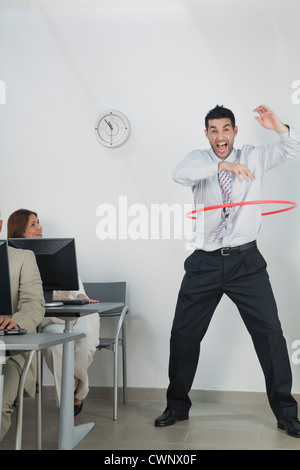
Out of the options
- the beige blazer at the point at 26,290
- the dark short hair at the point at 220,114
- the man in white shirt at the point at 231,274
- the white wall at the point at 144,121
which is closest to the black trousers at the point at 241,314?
the man in white shirt at the point at 231,274

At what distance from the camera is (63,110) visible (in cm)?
484

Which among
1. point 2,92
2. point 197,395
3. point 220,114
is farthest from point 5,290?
point 2,92

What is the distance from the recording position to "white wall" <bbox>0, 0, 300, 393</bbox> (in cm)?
449

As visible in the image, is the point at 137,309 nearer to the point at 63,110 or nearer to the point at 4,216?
the point at 4,216

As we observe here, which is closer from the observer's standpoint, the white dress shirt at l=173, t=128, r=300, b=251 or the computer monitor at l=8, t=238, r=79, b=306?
the computer monitor at l=8, t=238, r=79, b=306

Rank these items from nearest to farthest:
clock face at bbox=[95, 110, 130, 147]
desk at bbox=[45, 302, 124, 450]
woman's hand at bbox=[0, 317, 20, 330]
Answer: woman's hand at bbox=[0, 317, 20, 330] < desk at bbox=[45, 302, 124, 450] < clock face at bbox=[95, 110, 130, 147]

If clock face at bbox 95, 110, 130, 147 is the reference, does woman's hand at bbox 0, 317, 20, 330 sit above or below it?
below

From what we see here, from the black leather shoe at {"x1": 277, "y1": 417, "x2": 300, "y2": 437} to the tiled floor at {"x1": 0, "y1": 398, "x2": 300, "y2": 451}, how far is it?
4 cm

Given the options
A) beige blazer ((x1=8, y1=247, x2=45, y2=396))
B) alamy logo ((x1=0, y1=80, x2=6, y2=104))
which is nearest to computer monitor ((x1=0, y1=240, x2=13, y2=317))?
beige blazer ((x1=8, y1=247, x2=45, y2=396))

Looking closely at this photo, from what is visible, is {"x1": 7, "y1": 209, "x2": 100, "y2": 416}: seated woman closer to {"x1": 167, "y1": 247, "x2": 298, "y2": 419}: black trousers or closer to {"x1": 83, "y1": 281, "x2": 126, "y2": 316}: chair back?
{"x1": 83, "y1": 281, "x2": 126, "y2": 316}: chair back

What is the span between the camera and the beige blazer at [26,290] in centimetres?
289

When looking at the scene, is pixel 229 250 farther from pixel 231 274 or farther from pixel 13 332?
pixel 13 332
